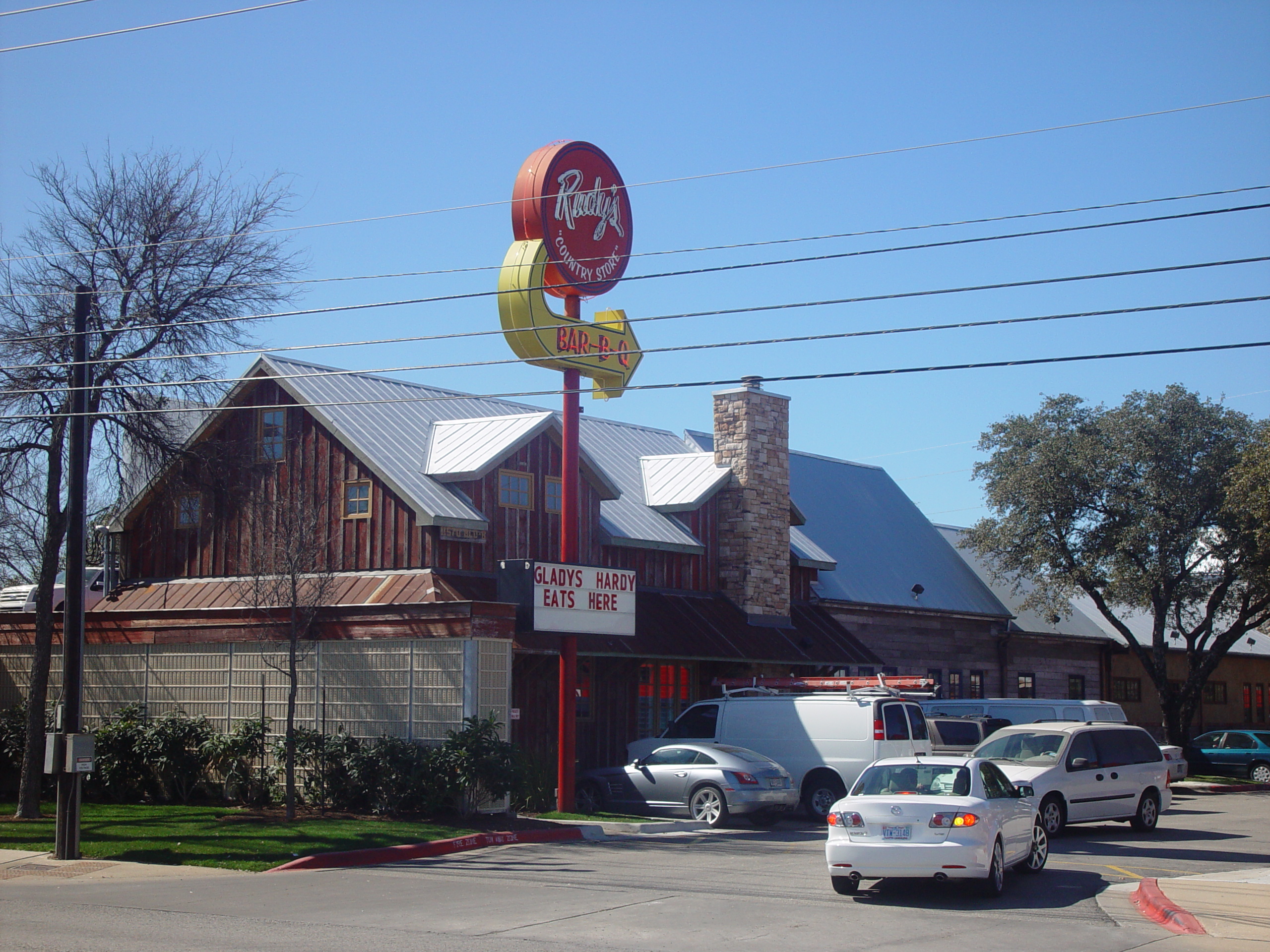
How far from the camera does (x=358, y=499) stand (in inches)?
992

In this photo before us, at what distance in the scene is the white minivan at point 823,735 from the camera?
22172mm

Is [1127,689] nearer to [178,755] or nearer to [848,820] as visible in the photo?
[178,755]

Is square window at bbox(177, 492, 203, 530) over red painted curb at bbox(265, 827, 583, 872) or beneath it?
over

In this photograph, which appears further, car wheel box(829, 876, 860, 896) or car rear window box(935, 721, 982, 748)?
car rear window box(935, 721, 982, 748)

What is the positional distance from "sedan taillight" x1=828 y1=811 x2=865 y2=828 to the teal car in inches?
1072

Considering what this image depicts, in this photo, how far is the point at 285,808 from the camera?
20969mm

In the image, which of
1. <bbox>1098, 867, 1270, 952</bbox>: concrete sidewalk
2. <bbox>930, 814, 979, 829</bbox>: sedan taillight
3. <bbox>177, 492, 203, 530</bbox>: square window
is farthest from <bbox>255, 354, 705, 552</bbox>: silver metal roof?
<bbox>1098, 867, 1270, 952</bbox>: concrete sidewalk

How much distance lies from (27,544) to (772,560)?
29759 mm

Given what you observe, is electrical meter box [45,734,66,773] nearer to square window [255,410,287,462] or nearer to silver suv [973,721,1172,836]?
square window [255,410,287,462]

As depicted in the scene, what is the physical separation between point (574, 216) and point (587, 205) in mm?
460

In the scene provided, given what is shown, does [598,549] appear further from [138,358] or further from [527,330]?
[138,358]

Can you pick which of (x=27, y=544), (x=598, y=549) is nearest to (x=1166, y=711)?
(x=598, y=549)

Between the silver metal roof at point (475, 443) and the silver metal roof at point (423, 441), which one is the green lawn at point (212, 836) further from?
the silver metal roof at point (475, 443)

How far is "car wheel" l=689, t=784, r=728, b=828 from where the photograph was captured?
21.3 meters
